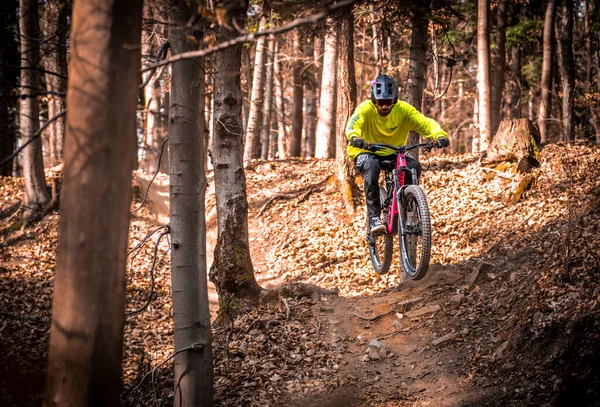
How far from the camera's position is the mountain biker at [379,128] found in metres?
7.17

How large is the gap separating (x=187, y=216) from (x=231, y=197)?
2996 mm

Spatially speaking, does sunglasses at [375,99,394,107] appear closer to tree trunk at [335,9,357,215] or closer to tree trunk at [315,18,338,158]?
tree trunk at [335,9,357,215]

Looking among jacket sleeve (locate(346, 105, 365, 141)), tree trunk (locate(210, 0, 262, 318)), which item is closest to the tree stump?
jacket sleeve (locate(346, 105, 365, 141))

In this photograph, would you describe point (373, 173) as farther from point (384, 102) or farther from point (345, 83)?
point (345, 83)

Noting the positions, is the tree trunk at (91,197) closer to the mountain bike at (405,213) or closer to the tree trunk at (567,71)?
the mountain bike at (405,213)

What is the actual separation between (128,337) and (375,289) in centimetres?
420

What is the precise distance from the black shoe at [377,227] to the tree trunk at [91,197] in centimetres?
416

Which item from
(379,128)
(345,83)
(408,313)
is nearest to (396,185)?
(379,128)

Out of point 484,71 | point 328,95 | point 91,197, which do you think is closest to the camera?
point 91,197

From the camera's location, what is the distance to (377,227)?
23.8 feet

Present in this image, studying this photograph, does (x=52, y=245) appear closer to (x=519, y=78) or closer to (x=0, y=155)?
(x=0, y=155)

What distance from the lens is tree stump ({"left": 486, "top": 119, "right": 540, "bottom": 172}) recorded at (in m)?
11.0

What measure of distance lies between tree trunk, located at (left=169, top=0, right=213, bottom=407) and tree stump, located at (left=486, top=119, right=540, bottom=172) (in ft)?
26.5

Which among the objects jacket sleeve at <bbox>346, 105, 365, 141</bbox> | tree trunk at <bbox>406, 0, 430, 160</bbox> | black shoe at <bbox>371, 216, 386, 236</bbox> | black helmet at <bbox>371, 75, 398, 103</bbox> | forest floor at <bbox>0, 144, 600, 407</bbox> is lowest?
forest floor at <bbox>0, 144, 600, 407</bbox>
